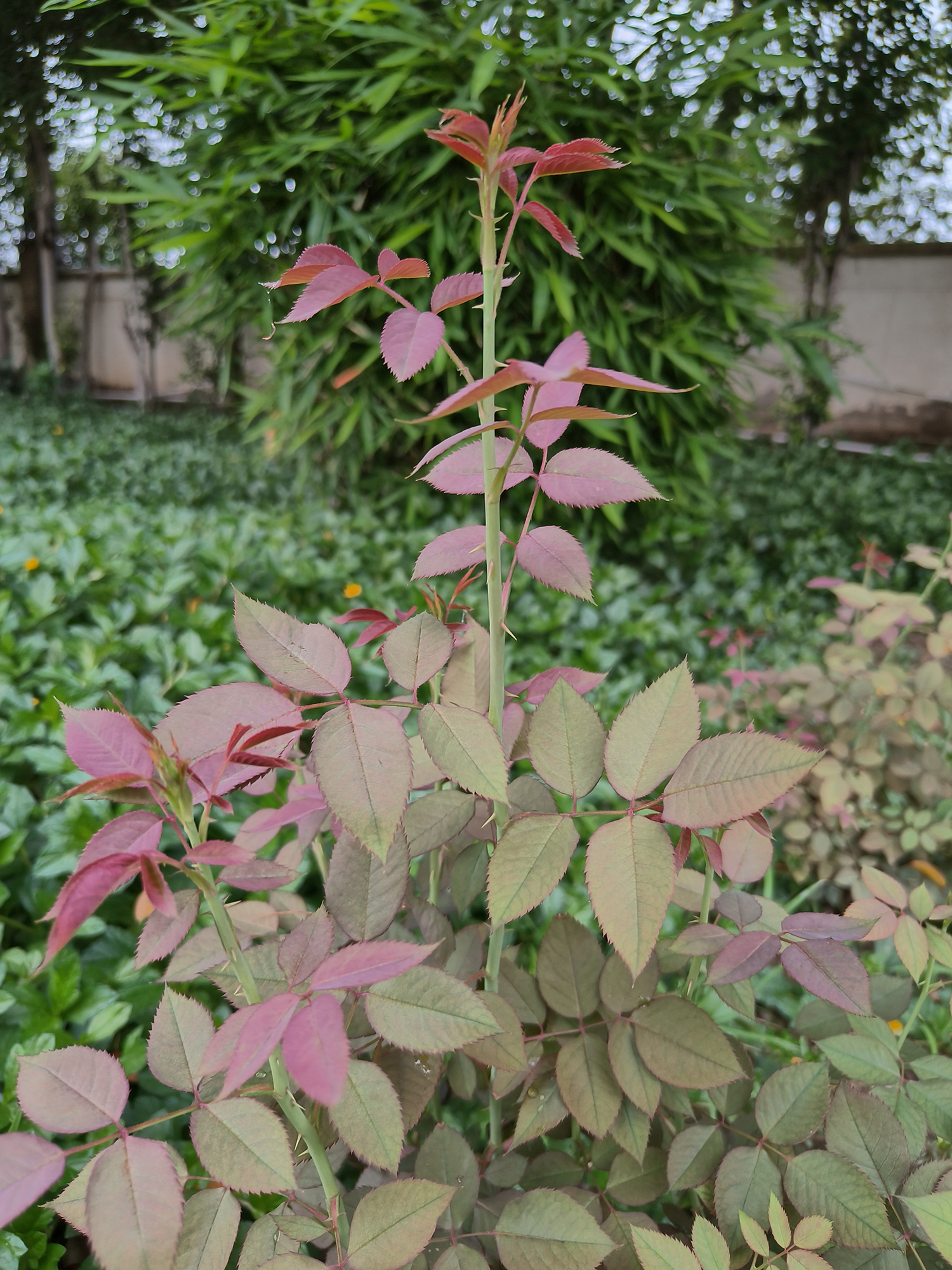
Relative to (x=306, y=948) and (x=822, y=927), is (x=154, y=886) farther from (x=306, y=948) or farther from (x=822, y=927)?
(x=822, y=927)

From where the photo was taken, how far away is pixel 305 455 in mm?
2906

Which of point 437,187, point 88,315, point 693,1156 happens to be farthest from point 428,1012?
point 88,315

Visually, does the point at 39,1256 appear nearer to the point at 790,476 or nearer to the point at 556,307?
the point at 556,307

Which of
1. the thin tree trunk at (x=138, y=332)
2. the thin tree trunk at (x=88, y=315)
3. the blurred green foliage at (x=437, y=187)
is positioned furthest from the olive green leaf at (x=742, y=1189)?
the thin tree trunk at (x=88, y=315)

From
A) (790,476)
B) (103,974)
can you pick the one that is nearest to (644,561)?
(790,476)

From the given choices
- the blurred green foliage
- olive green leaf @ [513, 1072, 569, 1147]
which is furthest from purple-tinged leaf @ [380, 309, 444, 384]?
the blurred green foliage

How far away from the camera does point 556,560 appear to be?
509mm

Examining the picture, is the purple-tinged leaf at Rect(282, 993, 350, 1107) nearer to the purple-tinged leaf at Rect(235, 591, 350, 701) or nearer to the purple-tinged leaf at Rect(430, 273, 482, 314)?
the purple-tinged leaf at Rect(235, 591, 350, 701)

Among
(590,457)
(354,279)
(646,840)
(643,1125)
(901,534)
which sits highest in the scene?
(354,279)

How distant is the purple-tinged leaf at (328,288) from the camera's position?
1.38 ft

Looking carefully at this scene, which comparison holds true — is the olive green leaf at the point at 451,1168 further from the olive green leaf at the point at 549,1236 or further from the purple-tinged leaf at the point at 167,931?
the purple-tinged leaf at the point at 167,931

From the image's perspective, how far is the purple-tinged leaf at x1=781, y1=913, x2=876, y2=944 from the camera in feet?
1.81

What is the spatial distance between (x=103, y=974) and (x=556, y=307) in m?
2.24

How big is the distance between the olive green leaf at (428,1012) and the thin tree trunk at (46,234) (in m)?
2.31
